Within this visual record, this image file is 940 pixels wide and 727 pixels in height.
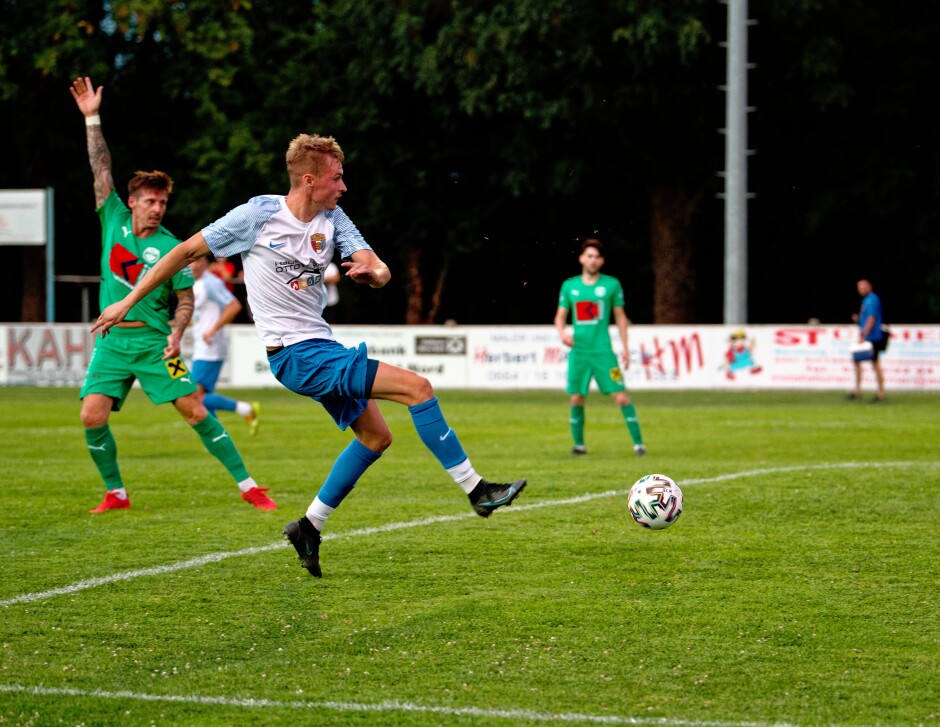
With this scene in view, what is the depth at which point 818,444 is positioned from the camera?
14.0 meters

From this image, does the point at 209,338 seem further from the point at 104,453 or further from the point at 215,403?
the point at 104,453

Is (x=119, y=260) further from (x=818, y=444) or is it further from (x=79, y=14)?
(x=79, y=14)

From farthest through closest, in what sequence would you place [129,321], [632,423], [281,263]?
1. [632,423]
2. [129,321]
3. [281,263]

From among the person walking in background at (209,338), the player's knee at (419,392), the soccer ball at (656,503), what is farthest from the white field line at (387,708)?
the person walking in background at (209,338)

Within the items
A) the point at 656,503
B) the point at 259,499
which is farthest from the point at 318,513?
the point at 259,499

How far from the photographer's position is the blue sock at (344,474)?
6.62 m

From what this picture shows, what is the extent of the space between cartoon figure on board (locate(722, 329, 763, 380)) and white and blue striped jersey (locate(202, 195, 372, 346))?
19.4m

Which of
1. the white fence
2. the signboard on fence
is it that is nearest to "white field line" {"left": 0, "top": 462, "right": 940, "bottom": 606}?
the white fence

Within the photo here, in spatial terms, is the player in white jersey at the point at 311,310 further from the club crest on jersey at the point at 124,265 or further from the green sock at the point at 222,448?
the green sock at the point at 222,448

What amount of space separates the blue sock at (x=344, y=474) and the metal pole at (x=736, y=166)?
21401mm

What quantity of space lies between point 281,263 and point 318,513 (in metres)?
1.22

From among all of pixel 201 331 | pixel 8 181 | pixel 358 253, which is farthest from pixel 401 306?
pixel 358 253

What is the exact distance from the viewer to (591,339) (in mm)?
13211

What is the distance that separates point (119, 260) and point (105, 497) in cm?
166
